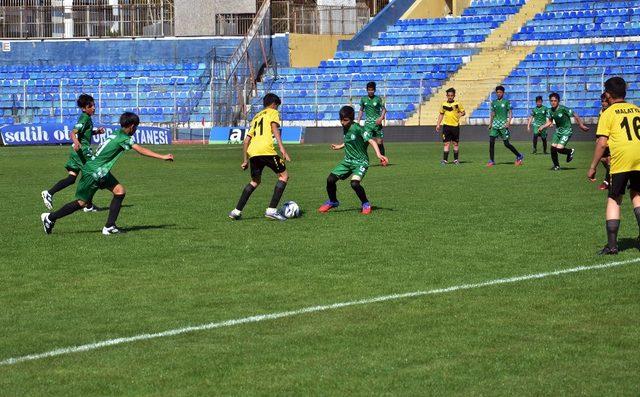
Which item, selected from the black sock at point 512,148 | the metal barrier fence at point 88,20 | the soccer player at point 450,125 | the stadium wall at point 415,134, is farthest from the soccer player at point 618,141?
the metal barrier fence at point 88,20

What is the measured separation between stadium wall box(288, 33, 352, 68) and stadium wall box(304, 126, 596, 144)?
32.4 feet

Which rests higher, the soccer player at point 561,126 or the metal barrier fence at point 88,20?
the metal barrier fence at point 88,20

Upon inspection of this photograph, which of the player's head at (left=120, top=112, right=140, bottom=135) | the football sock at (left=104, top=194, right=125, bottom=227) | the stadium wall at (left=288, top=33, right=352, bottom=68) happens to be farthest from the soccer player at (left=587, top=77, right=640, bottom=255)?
the stadium wall at (left=288, top=33, right=352, bottom=68)

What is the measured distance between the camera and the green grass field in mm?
7555

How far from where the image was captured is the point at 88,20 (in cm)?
6131

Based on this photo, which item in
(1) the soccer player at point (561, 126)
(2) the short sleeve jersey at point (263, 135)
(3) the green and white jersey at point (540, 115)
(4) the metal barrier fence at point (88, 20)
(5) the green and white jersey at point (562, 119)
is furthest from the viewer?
(4) the metal barrier fence at point (88, 20)

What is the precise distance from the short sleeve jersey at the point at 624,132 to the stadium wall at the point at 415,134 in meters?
33.6

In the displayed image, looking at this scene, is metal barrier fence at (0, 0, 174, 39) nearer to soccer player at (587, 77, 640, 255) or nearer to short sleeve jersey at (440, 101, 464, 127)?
short sleeve jersey at (440, 101, 464, 127)

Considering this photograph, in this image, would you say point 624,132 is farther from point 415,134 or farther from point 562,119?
point 415,134

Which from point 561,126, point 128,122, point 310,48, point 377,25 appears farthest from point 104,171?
point 310,48

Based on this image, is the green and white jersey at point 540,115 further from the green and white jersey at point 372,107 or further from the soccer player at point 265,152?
the soccer player at point 265,152

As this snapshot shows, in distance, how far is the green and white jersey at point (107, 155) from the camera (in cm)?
1548

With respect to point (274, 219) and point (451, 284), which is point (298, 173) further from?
point (451, 284)

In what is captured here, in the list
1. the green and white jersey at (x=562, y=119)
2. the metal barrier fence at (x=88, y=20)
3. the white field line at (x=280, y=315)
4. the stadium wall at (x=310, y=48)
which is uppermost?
the metal barrier fence at (x=88, y=20)
